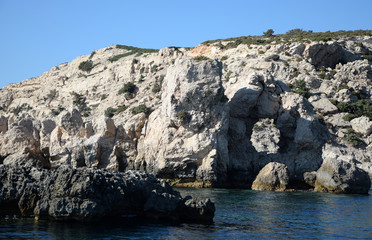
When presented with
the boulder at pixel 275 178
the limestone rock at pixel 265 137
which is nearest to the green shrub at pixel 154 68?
the limestone rock at pixel 265 137

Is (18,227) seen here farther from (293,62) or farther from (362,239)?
(293,62)

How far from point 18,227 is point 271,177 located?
82.3 feet

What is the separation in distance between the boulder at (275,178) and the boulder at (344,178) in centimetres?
360

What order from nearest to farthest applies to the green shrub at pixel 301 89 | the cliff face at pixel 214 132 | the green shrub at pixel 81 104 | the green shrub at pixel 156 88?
the cliff face at pixel 214 132
the green shrub at pixel 301 89
the green shrub at pixel 156 88
the green shrub at pixel 81 104

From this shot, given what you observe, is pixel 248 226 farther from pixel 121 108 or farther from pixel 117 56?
pixel 117 56

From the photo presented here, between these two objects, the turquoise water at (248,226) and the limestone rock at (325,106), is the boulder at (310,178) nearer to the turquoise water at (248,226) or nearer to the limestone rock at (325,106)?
the turquoise water at (248,226)

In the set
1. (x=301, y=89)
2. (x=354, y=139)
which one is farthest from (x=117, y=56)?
(x=354, y=139)

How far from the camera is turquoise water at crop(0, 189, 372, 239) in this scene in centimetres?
1670

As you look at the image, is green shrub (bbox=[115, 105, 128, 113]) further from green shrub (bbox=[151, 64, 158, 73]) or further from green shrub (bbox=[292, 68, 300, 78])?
green shrub (bbox=[292, 68, 300, 78])

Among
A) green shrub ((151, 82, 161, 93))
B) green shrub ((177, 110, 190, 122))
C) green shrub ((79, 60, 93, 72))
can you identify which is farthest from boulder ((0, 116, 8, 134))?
green shrub ((79, 60, 93, 72))

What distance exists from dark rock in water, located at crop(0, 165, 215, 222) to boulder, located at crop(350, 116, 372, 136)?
33.3 m

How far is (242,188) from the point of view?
40.7 m

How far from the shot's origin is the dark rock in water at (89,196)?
59.8 feet

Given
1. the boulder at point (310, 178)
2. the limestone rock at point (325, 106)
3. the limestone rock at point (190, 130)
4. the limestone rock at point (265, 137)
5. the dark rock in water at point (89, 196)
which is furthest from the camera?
the limestone rock at point (325, 106)
